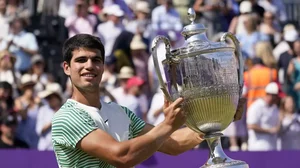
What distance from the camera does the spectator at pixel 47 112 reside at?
10.1 m

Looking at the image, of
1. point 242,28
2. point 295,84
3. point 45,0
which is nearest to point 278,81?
point 295,84

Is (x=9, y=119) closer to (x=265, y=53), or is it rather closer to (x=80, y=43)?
(x=265, y=53)

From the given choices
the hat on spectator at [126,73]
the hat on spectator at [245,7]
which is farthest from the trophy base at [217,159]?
the hat on spectator at [245,7]

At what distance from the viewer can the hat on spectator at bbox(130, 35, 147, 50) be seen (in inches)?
448

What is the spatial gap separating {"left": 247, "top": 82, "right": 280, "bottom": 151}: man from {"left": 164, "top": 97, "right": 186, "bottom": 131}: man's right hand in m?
5.32

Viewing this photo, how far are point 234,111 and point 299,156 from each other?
4.13 metres

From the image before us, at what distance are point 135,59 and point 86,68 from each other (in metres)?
6.26

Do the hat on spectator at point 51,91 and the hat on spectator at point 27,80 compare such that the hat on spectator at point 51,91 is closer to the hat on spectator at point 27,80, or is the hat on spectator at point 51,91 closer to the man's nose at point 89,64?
the hat on spectator at point 27,80

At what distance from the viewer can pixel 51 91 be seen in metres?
10.5

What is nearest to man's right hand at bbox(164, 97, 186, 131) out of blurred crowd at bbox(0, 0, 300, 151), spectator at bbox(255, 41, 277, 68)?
blurred crowd at bbox(0, 0, 300, 151)

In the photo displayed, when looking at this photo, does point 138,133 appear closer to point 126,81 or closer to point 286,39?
point 126,81

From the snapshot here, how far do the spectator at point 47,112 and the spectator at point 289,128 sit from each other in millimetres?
2251

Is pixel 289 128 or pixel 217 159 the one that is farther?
pixel 289 128

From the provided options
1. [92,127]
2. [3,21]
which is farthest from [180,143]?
[3,21]
